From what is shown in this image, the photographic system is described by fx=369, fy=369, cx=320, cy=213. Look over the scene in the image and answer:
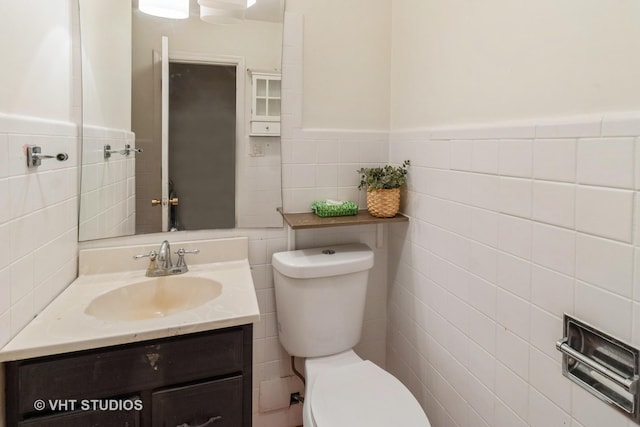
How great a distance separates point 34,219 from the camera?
1024 mm

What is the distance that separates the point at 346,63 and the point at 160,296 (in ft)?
4.10

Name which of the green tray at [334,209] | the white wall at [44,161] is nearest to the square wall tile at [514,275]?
the green tray at [334,209]

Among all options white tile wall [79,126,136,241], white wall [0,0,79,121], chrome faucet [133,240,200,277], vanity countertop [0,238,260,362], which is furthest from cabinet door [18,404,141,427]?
white wall [0,0,79,121]

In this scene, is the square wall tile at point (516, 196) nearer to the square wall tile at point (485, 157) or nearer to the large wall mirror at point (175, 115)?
the square wall tile at point (485, 157)

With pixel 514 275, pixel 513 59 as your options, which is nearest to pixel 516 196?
pixel 514 275

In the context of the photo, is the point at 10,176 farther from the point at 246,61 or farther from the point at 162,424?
the point at 246,61

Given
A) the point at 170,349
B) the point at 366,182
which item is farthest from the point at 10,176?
the point at 366,182

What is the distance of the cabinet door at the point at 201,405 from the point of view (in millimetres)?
1038

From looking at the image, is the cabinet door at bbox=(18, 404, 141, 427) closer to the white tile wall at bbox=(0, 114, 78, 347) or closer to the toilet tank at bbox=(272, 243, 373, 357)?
the white tile wall at bbox=(0, 114, 78, 347)

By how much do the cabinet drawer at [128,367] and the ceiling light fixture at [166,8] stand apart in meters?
1.18

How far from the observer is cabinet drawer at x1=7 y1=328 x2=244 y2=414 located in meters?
0.92

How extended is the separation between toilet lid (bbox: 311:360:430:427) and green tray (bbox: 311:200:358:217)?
0.62m
